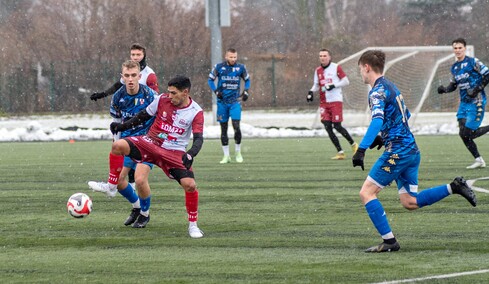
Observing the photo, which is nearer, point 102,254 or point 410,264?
point 410,264

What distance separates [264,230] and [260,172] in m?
6.52

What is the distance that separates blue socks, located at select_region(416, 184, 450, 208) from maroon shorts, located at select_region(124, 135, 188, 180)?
2169mm

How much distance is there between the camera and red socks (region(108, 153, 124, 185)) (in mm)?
10023

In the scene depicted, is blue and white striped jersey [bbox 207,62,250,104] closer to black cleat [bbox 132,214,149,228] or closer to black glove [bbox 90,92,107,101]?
black glove [bbox 90,92,107,101]

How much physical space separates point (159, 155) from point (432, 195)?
2606 mm

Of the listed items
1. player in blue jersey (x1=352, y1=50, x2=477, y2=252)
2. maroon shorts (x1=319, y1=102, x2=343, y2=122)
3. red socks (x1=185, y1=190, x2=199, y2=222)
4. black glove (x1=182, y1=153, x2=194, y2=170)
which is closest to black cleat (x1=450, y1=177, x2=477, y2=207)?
player in blue jersey (x1=352, y1=50, x2=477, y2=252)

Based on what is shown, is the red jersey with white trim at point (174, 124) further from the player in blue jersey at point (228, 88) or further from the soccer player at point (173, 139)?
the player in blue jersey at point (228, 88)

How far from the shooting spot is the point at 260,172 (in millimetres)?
15984

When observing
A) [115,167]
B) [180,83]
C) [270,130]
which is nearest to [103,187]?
[115,167]

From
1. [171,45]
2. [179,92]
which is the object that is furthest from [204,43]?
[179,92]

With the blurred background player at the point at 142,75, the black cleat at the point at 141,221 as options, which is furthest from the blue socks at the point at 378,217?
the blurred background player at the point at 142,75

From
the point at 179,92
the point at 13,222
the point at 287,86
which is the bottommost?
the point at 287,86

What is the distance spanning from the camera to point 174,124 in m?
9.38

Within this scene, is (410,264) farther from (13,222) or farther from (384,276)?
(13,222)
